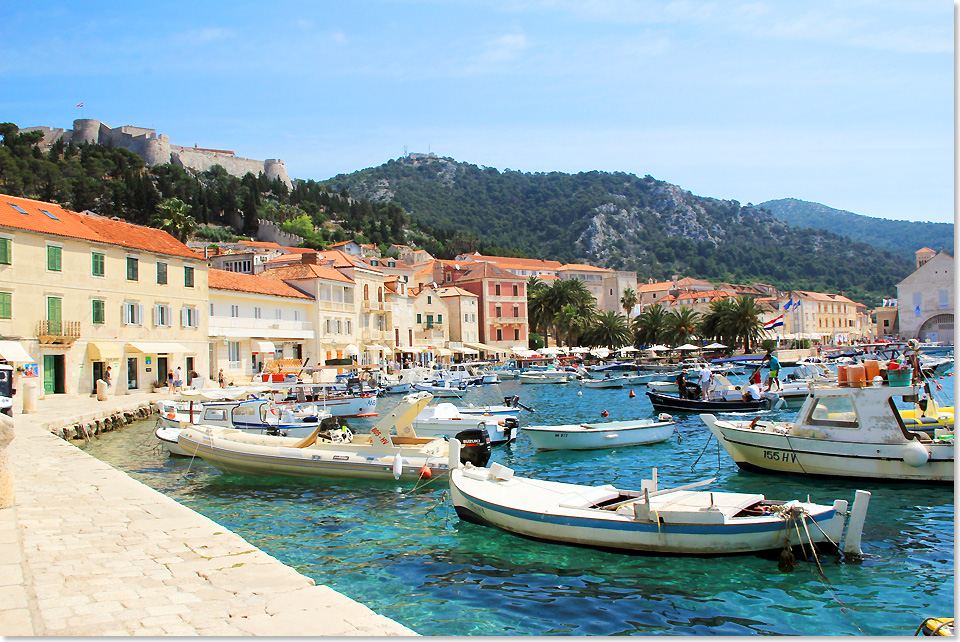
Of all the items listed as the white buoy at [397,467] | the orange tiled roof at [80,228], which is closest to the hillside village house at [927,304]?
the orange tiled roof at [80,228]

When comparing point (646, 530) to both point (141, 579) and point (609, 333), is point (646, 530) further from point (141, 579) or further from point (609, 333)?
point (609, 333)

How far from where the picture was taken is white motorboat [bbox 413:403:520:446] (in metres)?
21.3

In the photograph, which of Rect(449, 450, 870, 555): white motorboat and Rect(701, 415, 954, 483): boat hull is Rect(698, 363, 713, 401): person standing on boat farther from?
Rect(449, 450, 870, 555): white motorboat

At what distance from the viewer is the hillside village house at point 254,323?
150 ft

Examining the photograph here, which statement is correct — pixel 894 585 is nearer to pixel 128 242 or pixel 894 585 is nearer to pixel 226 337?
pixel 128 242

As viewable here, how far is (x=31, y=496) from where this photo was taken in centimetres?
1045

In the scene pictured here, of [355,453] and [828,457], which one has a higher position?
[355,453]

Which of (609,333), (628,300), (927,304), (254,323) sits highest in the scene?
(628,300)

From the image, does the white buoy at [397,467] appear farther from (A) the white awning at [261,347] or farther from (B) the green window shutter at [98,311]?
(A) the white awning at [261,347]

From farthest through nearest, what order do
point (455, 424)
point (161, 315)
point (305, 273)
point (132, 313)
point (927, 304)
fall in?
point (927, 304)
point (305, 273)
point (161, 315)
point (132, 313)
point (455, 424)

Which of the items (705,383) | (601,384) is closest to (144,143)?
(601,384)

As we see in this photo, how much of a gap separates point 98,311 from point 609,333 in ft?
209

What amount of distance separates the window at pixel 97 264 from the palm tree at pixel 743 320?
215ft

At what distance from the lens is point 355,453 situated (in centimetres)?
1581
